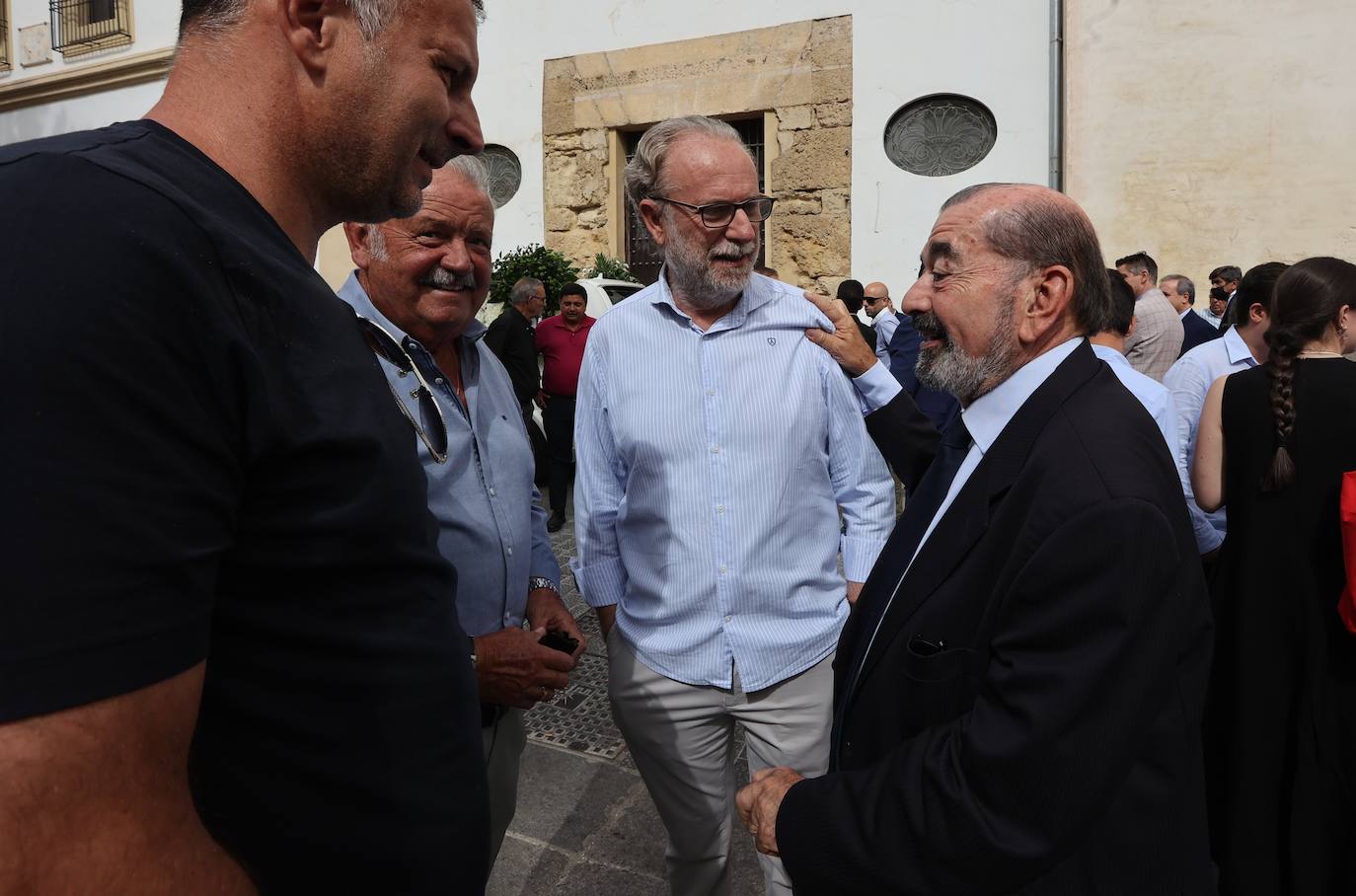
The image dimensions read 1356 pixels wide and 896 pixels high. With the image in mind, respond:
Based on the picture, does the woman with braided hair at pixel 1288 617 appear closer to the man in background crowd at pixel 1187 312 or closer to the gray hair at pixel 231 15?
the gray hair at pixel 231 15

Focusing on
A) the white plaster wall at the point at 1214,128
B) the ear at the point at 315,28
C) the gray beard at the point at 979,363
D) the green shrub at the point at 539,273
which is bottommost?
the gray beard at the point at 979,363

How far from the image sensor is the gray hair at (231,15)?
3.19ft

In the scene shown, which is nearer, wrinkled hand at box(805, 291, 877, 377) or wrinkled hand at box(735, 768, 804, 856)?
wrinkled hand at box(735, 768, 804, 856)

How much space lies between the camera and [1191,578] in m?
1.36

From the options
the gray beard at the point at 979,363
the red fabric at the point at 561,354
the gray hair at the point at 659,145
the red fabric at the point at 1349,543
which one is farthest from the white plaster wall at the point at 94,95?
the red fabric at the point at 1349,543

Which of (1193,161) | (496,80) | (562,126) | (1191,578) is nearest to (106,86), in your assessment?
(496,80)

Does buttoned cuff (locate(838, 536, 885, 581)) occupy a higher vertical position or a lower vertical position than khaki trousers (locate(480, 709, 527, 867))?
higher

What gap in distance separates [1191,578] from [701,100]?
38.3 ft

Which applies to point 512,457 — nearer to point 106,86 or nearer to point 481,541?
point 481,541

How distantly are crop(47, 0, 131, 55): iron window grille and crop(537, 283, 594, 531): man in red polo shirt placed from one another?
1200cm

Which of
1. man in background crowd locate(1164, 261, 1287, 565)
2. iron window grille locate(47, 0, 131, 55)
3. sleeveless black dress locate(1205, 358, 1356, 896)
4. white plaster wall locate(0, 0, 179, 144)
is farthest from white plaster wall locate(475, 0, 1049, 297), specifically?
sleeveless black dress locate(1205, 358, 1356, 896)

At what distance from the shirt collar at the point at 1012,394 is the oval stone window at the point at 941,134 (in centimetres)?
976

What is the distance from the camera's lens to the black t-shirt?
66 cm

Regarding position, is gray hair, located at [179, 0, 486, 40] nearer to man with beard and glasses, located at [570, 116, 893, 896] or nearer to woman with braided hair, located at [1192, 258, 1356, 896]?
man with beard and glasses, located at [570, 116, 893, 896]
